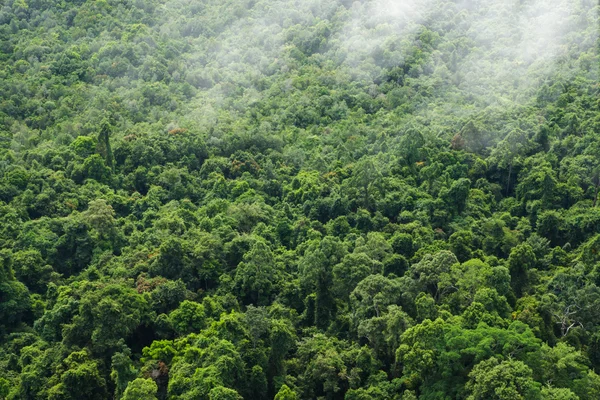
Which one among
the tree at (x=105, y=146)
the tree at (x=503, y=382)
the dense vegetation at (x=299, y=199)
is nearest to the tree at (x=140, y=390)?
the dense vegetation at (x=299, y=199)

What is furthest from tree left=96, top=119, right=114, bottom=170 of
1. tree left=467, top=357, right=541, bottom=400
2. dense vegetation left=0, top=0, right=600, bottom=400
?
tree left=467, top=357, right=541, bottom=400

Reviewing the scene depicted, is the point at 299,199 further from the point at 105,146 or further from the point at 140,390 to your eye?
the point at 140,390

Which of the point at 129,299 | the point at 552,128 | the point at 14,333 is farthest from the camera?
the point at 552,128

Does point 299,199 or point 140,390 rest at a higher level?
point 299,199

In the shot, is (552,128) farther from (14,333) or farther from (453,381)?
(14,333)

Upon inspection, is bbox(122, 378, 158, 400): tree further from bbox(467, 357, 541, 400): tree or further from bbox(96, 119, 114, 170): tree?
bbox(96, 119, 114, 170): tree

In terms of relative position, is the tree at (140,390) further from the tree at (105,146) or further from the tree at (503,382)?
the tree at (105,146)

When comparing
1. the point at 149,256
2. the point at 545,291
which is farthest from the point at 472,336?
the point at 149,256

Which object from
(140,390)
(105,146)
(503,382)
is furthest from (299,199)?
(503,382)
